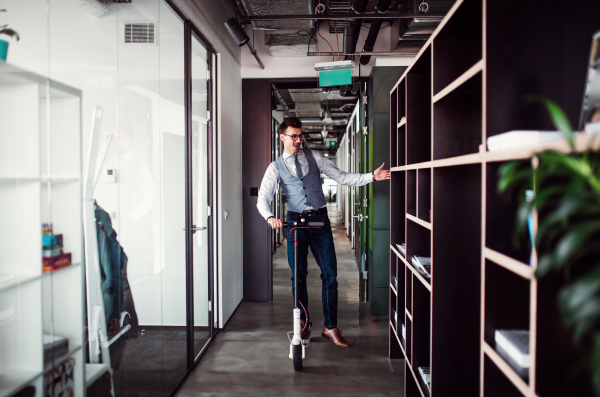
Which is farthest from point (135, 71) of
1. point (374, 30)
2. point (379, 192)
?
point (379, 192)

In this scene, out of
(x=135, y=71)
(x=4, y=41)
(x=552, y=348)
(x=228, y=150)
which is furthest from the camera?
(x=228, y=150)

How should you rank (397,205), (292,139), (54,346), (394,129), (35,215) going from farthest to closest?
(292,139) → (394,129) → (397,205) → (54,346) → (35,215)

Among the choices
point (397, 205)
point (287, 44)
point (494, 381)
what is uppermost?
point (287, 44)

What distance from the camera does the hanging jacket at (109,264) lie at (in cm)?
172

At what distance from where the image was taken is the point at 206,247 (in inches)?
126

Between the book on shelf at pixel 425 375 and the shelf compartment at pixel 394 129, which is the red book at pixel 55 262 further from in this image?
the shelf compartment at pixel 394 129

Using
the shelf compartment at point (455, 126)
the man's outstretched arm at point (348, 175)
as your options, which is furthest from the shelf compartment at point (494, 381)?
the man's outstretched arm at point (348, 175)

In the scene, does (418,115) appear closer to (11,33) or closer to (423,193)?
(423,193)

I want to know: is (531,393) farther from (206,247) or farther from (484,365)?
(206,247)

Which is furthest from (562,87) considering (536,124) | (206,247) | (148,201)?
(206,247)

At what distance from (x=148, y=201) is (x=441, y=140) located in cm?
164

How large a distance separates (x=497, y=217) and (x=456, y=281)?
59 centimetres

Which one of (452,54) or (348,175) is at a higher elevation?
(452,54)

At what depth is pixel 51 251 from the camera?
4.46 feet
